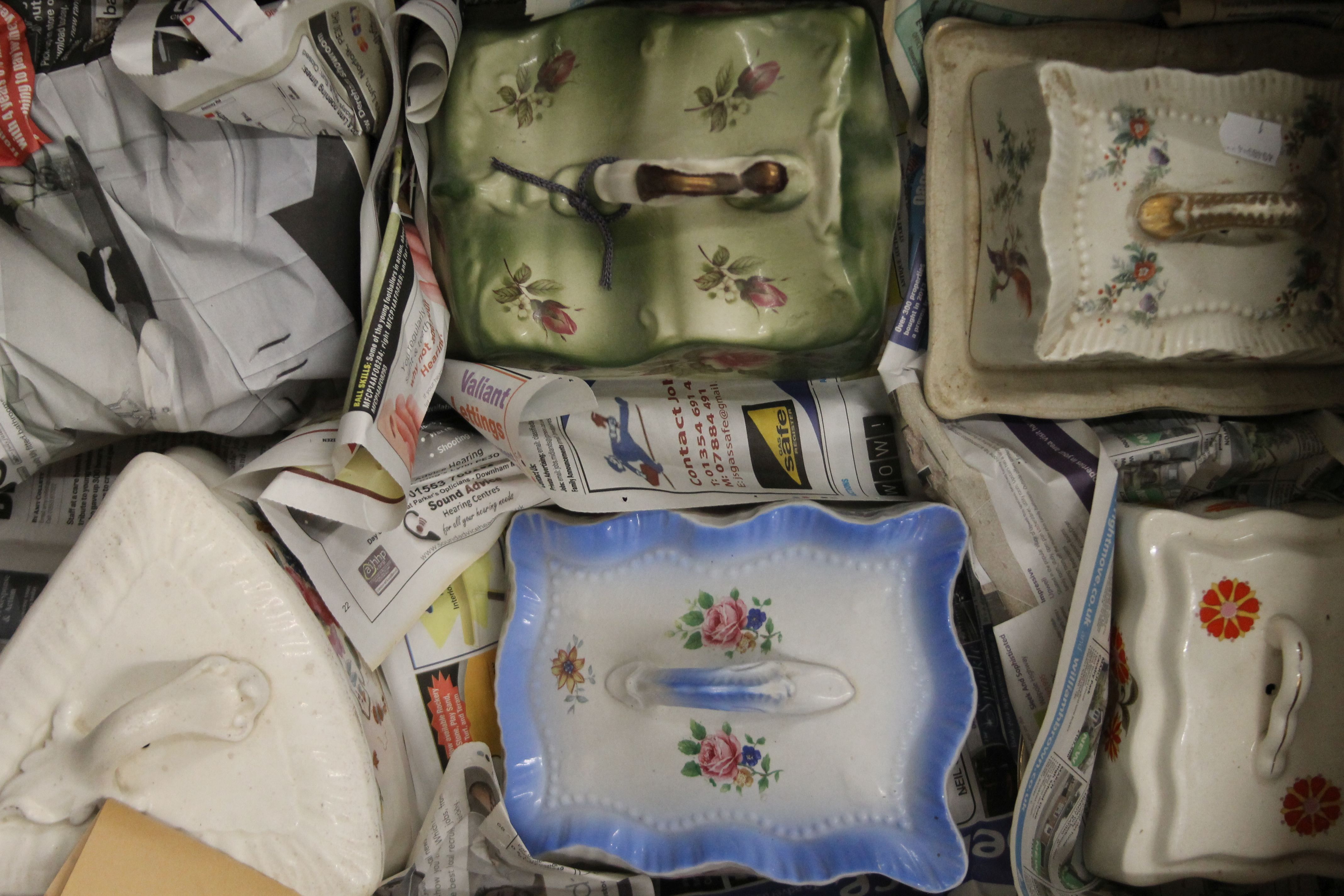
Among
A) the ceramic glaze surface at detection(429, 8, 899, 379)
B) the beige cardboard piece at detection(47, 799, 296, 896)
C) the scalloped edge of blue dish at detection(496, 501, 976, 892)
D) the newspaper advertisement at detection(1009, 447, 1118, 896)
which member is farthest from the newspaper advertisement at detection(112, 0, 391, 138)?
the newspaper advertisement at detection(1009, 447, 1118, 896)

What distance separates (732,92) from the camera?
498 mm

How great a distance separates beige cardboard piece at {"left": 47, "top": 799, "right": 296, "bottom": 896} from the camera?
48cm

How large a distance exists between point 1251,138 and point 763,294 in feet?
1.00

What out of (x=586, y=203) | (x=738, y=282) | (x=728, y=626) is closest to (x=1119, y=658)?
(x=728, y=626)

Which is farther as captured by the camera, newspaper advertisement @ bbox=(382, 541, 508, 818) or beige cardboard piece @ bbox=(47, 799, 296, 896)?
newspaper advertisement @ bbox=(382, 541, 508, 818)

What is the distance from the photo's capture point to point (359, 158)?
539mm

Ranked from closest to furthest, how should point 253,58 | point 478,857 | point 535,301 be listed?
point 253,58 → point 535,301 → point 478,857

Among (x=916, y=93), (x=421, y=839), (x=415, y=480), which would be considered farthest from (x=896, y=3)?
(x=421, y=839)

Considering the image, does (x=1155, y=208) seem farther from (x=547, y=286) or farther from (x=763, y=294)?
(x=547, y=286)

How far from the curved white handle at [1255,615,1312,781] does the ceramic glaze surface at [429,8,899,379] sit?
32 centimetres

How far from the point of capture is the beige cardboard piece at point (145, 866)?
0.48 meters

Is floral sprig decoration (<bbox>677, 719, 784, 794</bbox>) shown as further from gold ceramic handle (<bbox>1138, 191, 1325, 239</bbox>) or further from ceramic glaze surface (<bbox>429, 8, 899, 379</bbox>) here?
gold ceramic handle (<bbox>1138, 191, 1325, 239</bbox>)

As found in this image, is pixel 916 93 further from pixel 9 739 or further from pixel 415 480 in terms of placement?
pixel 9 739

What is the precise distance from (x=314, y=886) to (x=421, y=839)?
98 mm
